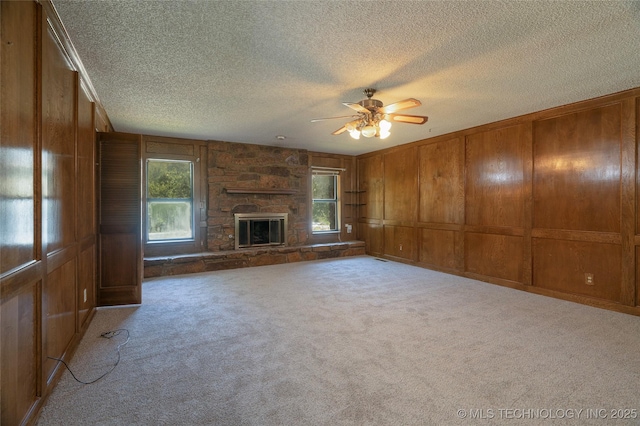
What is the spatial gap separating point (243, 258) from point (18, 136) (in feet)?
14.3

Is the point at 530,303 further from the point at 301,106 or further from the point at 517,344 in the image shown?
the point at 301,106

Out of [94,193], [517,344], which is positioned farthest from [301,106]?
[517,344]

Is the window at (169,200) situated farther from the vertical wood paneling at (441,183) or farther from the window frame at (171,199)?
the vertical wood paneling at (441,183)

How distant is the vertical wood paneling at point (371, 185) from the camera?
22.1 ft

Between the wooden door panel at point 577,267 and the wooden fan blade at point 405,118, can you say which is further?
the wooden door panel at point 577,267

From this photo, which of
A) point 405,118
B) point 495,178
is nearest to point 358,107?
point 405,118

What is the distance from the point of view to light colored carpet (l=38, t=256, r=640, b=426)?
168 centimetres

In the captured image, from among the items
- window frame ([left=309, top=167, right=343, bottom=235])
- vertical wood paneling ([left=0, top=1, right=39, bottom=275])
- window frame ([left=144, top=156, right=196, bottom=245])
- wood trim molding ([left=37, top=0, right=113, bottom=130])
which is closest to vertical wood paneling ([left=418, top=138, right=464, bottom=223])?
window frame ([left=309, top=167, right=343, bottom=235])

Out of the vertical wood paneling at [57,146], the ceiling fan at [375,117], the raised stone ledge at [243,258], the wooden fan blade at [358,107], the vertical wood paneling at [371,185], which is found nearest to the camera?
the vertical wood paneling at [57,146]

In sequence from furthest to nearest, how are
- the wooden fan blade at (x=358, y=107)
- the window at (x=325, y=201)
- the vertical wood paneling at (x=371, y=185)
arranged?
the window at (x=325, y=201) < the vertical wood paneling at (x=371, y=185) < the wooden fan blade at (x=358, y=107)

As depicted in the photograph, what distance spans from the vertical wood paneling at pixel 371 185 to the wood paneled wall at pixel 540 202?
33.7 inches

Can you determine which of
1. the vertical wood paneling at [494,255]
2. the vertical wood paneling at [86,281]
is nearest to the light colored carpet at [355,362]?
the vertical wood paneling at [86,281]

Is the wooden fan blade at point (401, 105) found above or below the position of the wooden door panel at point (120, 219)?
above

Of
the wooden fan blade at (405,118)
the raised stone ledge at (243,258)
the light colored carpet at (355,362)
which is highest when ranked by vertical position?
the wooden fan blade at (405,118)
